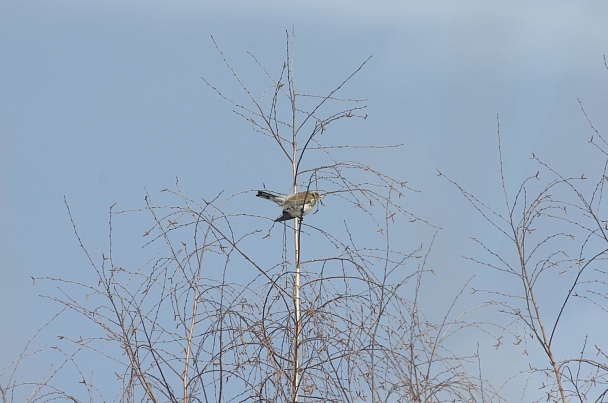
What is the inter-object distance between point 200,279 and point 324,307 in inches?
28.4

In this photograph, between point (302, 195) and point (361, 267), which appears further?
point (302, 195)

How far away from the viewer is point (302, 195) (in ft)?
18.5

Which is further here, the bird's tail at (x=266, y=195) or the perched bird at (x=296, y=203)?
the bird's tail at (x=266, y=195)

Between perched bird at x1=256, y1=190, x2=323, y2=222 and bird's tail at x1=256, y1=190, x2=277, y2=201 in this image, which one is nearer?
perched bird at x1=256, y1=190, x2=323, y2=222

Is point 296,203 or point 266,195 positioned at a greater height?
point 266,195

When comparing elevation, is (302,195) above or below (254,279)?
above

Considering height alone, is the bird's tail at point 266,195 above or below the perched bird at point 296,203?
above

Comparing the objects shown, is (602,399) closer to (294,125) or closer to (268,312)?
(268,312)

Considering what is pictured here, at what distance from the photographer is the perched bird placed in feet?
A: 17.9

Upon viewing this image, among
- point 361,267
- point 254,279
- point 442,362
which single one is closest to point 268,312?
point 254,279

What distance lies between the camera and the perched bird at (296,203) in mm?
5457

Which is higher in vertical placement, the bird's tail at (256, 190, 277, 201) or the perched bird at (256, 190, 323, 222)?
the bird's tail at (256, 190, 277, 201)

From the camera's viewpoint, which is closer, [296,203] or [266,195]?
[296,203]

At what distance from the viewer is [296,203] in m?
5.54
